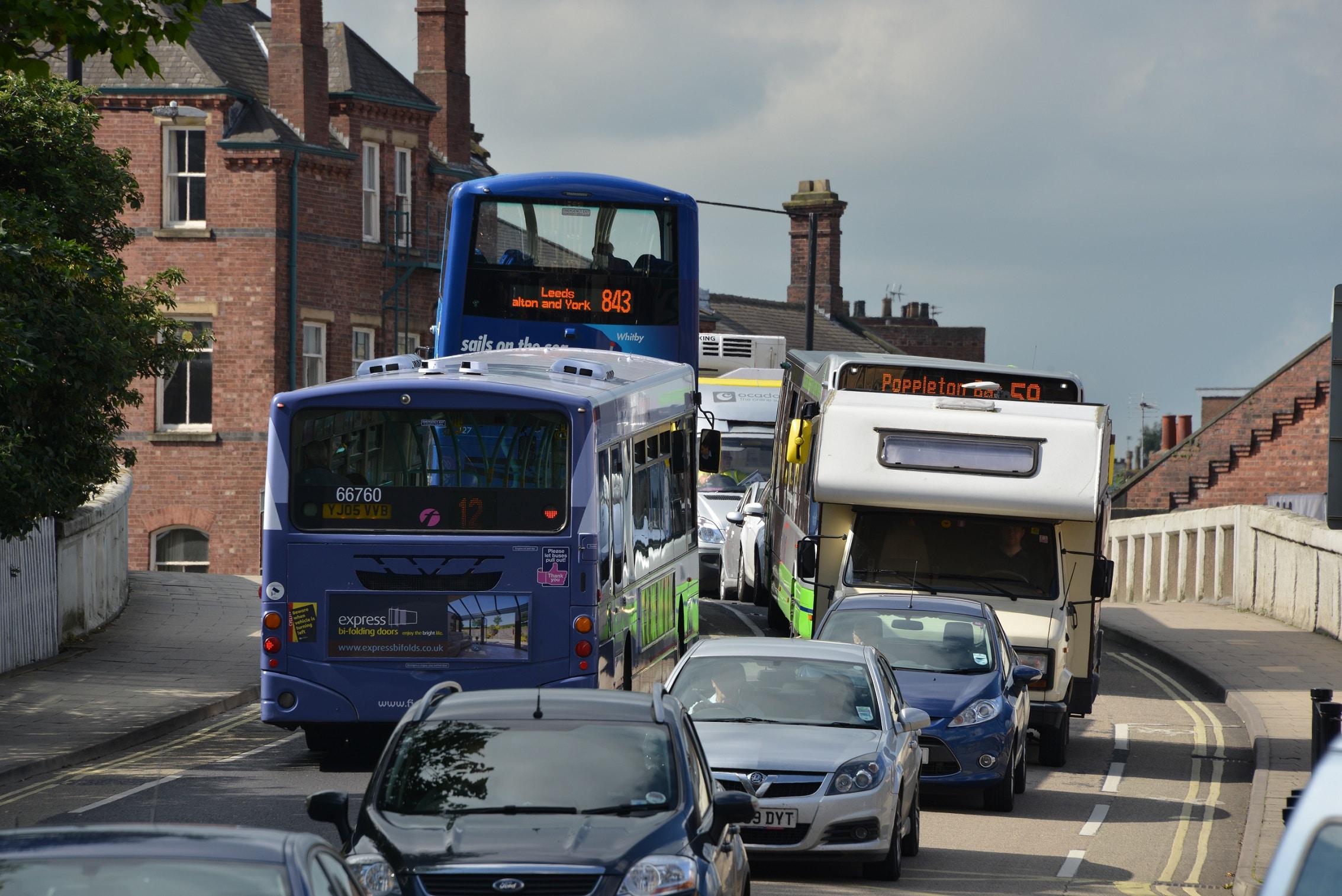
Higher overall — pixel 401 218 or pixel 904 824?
pixel 401 218

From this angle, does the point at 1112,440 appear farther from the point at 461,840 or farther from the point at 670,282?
the point at 461,840

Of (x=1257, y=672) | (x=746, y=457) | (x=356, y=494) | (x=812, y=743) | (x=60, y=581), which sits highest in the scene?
(x=356, y=494)

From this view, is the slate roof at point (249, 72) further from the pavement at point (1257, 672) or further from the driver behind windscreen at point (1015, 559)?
the driver behind windscreen at point (1015, 559)

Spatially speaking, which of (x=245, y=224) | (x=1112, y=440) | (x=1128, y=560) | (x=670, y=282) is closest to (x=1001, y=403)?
(x=1112, y=440)

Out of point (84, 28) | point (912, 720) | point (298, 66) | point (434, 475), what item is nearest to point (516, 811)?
point (912, 720)

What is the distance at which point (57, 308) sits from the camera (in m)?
15.6

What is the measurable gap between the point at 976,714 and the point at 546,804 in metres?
6.80

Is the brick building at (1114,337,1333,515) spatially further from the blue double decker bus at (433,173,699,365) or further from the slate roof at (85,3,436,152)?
the blue double decker bus at (433,173,699,365)

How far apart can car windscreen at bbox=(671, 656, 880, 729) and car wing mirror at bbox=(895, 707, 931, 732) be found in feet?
0.56

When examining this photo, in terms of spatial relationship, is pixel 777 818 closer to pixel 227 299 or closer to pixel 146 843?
pixel 146 843

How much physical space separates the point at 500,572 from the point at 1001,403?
607 centimetres

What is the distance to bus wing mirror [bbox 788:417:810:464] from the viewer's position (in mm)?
19531

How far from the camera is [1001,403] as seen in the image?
1731 cm

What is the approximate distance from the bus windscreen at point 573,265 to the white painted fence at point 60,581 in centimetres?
526
